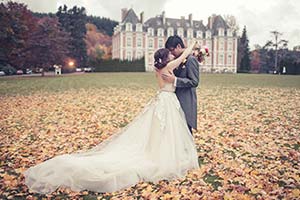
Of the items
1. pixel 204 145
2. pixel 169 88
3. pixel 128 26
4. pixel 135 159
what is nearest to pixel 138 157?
pixel 135 159

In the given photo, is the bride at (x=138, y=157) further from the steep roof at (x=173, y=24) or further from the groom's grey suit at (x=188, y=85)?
the steep roof at (x=173, y=24)

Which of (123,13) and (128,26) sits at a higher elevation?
(123,13)

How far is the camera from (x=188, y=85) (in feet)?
13.9

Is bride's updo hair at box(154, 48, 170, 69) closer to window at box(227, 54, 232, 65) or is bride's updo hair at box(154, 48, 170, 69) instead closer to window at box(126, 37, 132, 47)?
window at box(126, 37, 132, 47)

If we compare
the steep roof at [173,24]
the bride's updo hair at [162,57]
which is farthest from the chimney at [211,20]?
the bride's updo hair at [162,57]

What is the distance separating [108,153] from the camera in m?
4.30

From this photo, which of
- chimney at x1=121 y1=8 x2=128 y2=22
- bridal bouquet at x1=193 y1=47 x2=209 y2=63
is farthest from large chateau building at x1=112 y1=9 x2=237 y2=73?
bridal bouquet at x1=193 y1=47 x2=209 y2=63

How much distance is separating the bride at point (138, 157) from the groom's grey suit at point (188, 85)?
0.14m

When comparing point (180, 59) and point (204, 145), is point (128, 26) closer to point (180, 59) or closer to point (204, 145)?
point (204, 145)

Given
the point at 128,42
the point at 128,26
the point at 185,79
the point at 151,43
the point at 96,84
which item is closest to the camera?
the point at 185,79

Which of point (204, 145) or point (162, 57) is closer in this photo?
point (162, 57)

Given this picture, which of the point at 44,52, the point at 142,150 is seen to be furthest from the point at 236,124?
the point at 44,52

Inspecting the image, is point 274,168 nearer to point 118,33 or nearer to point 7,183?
point 7,183

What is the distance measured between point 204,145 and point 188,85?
1883mm
